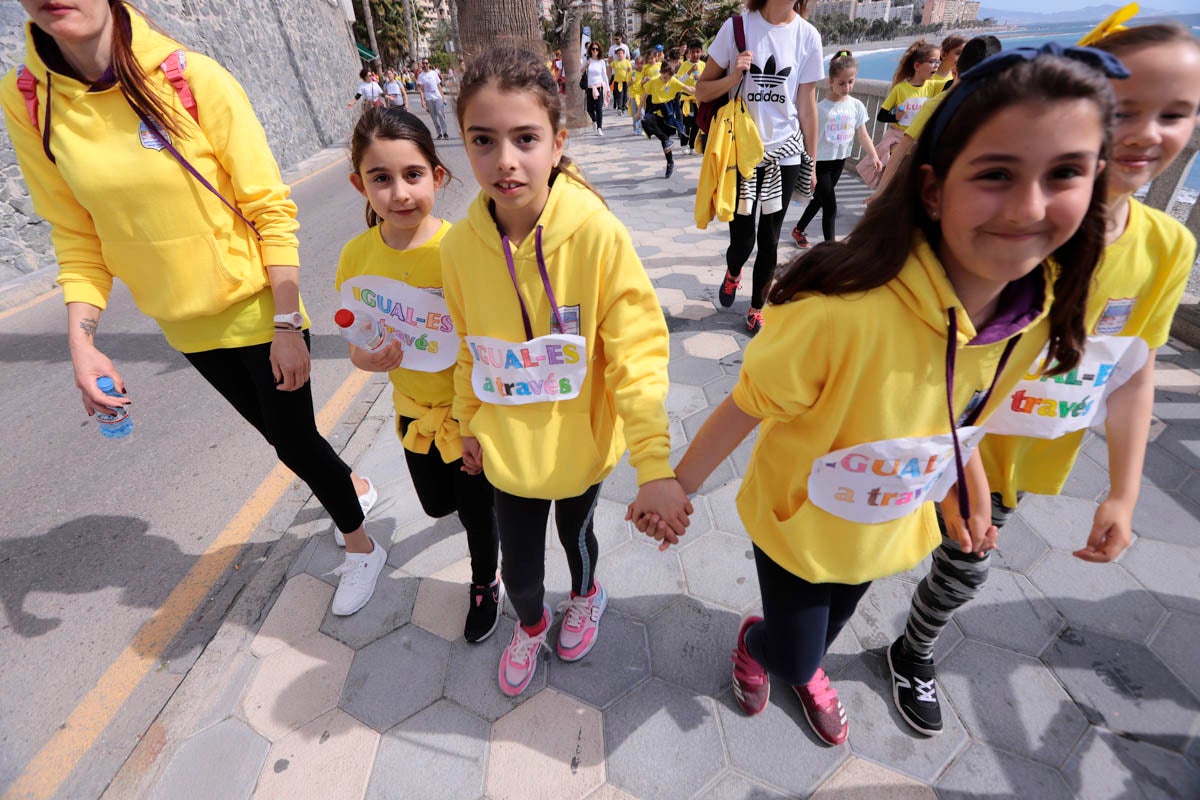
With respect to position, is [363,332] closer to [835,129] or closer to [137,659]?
[137,659]

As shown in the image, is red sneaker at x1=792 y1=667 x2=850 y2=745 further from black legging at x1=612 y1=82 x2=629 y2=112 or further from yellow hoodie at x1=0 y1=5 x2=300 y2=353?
black legging at x1=612 y1=82 x2=629 y2=112

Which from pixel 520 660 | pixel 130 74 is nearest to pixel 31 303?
pixel 130 74

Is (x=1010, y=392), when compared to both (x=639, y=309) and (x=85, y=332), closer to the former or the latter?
(x=639, y=309)

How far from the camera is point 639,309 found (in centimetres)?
139

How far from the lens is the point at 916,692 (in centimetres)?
172

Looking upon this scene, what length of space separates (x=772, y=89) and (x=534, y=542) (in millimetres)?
2997

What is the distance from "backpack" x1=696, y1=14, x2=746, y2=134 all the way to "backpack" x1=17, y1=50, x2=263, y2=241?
2.77 metres

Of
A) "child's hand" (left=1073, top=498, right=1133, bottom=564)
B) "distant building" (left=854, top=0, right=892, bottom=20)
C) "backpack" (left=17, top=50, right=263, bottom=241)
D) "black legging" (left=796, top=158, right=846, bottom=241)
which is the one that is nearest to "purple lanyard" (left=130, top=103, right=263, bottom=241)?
"backpack" (left=17, top=50, right=263, bottom=241)

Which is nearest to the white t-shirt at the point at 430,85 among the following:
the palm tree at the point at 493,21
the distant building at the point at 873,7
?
the palm tree at the point at 493,21

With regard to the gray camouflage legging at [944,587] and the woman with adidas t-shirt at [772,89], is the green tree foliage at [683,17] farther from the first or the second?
the gray camouflage legging at [944,587]

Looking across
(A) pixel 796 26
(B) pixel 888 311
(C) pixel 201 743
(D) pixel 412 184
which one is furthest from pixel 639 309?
(A) pixel 796 26

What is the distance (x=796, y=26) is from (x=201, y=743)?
4147 millimetres

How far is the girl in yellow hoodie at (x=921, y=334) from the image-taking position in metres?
0.88

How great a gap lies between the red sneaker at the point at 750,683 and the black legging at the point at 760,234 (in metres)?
2.37
